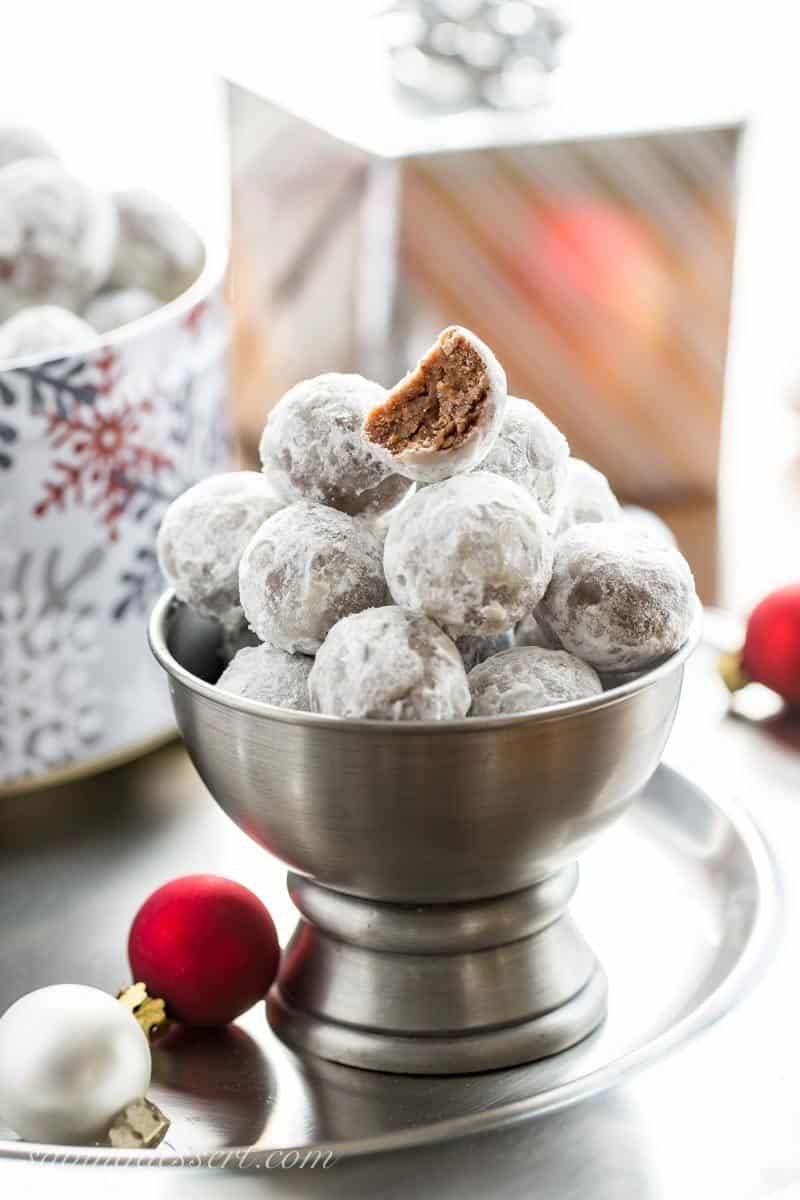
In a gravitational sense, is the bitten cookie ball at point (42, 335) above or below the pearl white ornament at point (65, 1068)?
above

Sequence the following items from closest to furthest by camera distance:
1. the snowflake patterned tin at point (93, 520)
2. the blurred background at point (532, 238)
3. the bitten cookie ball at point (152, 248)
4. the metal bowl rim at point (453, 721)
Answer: the metal bowl rim at point (453, 721) → the snowflake patterned tin at point (93, 520) → the bitten cookie ball at point (152, 248) → the blurred background at point (532, 238)

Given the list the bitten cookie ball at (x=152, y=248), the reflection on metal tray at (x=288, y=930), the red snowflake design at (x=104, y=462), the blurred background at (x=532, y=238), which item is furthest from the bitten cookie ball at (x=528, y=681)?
the blurred background at (x=532, y=238)

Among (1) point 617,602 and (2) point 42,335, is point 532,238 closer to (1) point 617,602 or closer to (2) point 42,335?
(2) point 42,335

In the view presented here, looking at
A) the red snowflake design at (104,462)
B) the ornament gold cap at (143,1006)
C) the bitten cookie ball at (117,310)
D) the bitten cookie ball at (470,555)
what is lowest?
the ornament gold cap at (143,1006)

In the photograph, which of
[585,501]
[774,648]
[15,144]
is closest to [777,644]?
[774,648]

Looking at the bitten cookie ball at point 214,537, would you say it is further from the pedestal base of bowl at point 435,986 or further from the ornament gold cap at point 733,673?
the ornament gold cap at point 733,673

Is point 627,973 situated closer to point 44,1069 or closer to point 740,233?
point 44,1069

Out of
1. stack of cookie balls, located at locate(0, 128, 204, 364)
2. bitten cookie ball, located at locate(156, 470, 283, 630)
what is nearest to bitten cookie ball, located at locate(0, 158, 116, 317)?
stack of cookie balls, located at locate(0, 128, 204, 364)

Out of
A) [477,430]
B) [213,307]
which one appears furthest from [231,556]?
[213,307]
